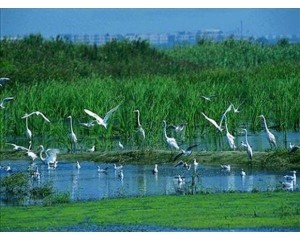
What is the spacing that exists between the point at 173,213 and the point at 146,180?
69.1 inches

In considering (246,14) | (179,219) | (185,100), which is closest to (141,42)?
(185,100)

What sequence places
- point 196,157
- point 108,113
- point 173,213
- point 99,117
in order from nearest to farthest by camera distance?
point 173,213
point 108,113
point 99,117
point 196,157

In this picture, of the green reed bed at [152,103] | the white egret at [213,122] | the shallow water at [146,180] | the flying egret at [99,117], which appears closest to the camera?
the shallow water at [146,180]

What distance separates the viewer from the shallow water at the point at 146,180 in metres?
13.0

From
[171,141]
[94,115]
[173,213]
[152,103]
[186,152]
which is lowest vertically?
[173,213]

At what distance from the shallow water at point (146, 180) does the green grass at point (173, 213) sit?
528mm

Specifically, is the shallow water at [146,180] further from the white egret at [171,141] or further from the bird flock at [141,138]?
the white egret at [171,141]

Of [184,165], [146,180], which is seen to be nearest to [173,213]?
[146,180]

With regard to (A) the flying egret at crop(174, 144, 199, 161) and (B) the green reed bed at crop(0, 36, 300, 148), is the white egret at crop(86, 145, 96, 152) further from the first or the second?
(A) the flying egret at crop(174, 144, 199, 161)

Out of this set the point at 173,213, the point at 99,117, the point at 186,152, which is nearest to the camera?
the point at 173,213

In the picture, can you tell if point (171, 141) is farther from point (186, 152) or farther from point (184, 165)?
point (184, 165)

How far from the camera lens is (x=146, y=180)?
1364 centimetres

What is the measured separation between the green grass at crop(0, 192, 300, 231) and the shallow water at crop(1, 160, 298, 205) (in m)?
0.53

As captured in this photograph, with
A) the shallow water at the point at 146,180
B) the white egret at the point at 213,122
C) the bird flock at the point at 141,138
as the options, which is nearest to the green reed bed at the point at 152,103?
the bird flock at the point at 141,138
